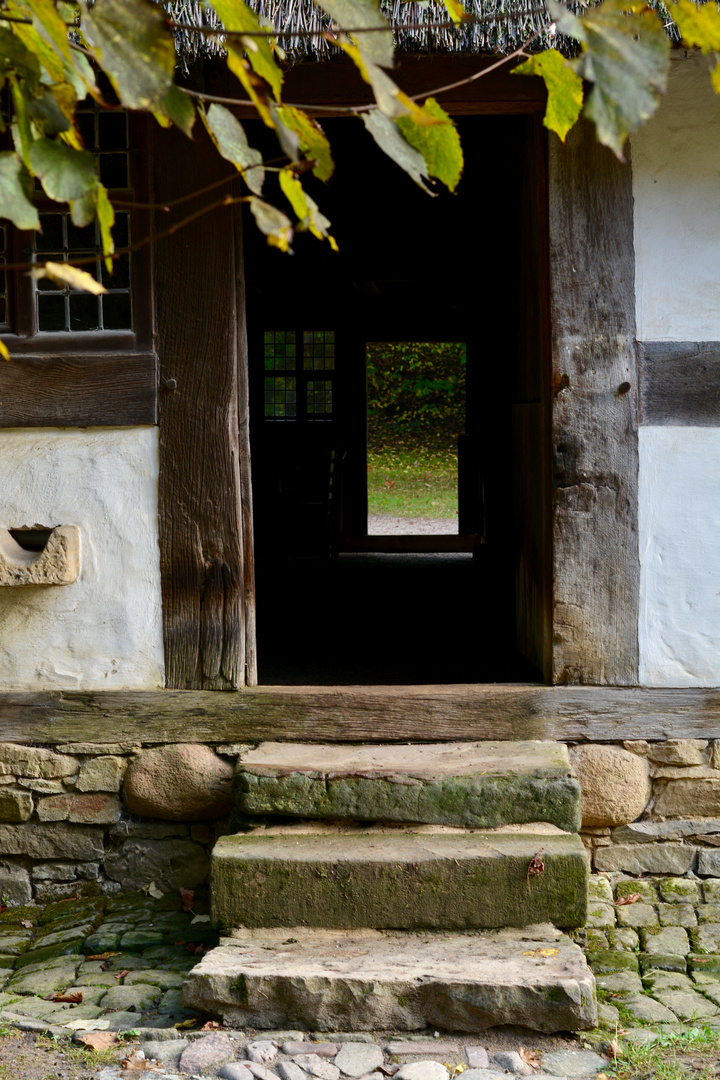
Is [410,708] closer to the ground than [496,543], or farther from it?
closer to the ground

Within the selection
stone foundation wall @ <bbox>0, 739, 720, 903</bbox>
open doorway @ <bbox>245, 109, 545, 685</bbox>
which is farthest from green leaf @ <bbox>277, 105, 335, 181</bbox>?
open doorway @ <bbox>245, 109, 545, 685</bbox>

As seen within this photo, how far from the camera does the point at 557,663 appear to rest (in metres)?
3.69

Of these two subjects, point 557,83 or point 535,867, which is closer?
point 557,83

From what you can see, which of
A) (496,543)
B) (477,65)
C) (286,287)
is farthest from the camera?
(286,287)

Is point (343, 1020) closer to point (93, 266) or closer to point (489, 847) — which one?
point (489, 847)

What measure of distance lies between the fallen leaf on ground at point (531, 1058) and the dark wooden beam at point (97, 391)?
2.35 m

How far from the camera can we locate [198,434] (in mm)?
3666

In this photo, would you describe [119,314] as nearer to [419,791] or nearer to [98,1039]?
[419,791]

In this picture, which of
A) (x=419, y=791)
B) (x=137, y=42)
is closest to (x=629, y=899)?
(x=419, y=791)

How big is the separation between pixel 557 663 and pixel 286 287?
28.8 ft

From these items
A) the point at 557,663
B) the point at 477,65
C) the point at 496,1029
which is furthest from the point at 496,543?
the point at 496,1029

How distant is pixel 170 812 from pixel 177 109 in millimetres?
2813

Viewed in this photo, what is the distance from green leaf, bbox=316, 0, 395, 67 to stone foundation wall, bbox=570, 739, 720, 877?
281cm

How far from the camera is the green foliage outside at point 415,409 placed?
19453 mm
